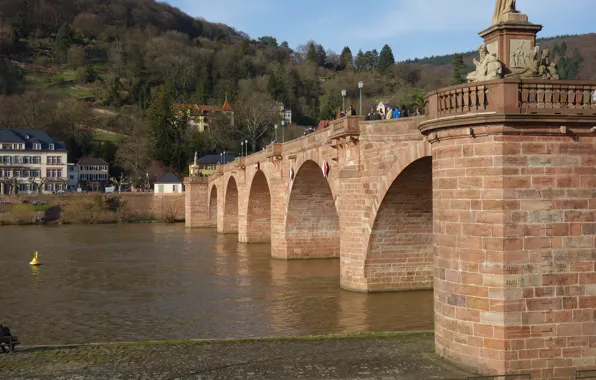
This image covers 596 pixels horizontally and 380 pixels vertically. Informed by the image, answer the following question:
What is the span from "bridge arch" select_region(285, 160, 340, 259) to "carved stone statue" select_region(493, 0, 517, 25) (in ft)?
70.6

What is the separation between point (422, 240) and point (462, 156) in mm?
11451

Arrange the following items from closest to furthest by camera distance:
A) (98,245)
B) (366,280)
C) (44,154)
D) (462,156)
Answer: (462,156), (366,280), (98,245), (44,154)

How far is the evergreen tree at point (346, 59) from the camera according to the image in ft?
592

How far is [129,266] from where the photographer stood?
120 ft

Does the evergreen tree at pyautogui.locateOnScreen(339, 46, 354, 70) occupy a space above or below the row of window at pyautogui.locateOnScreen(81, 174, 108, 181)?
above

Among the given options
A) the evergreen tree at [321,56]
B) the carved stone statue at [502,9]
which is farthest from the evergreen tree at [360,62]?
the carved stone statue at [502,9]

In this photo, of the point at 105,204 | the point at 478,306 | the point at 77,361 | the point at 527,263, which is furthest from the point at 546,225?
the point at 105,204

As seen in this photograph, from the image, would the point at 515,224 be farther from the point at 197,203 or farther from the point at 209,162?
the point at 209,162

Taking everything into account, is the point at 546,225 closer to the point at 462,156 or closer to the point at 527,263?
the point at 527,263

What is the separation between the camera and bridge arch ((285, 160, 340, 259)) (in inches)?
1389

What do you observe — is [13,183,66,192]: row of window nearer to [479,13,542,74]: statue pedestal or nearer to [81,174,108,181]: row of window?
[81,174,108,181]: row of window

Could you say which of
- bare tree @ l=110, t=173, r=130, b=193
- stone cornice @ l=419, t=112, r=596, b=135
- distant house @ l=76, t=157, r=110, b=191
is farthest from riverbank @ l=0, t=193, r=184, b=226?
stone cornice @ l=419, t=112, r=596, b=135

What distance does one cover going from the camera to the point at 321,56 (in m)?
183

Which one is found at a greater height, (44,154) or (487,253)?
(44,154)
